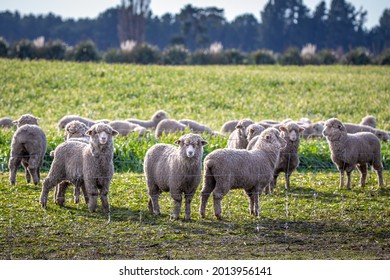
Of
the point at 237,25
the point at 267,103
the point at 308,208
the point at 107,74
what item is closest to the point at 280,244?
the point at 308,208

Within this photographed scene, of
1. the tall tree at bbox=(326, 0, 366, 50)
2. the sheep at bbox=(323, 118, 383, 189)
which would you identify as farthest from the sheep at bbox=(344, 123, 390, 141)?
the tall tree at bbox=(326, 0, 366, 50)

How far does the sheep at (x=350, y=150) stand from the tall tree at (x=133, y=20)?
53247mm

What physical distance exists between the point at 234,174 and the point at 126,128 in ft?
34.1

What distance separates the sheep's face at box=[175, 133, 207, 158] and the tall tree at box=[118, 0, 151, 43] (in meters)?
56.6

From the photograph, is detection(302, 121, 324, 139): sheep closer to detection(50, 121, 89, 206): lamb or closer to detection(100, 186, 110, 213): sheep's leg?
detection(50, 121, 89, 206): lamb

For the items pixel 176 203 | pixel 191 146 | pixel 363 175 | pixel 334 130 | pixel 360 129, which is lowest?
pixel 363 175

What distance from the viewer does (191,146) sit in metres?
12.1

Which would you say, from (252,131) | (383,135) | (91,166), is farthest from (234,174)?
(383,135)

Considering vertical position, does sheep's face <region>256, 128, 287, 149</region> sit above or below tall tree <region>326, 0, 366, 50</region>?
below

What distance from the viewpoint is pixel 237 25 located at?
78.6 m

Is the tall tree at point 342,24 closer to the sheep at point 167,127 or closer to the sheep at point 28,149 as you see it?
the sheep at point 167,127

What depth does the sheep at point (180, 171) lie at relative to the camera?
12.3 meters

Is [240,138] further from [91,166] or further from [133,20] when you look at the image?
[133,20]

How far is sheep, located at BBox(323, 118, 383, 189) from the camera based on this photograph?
1598 cm
